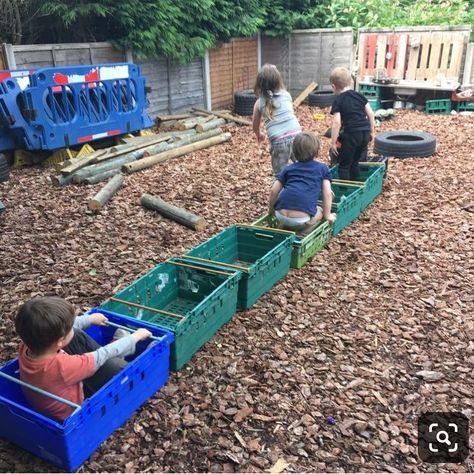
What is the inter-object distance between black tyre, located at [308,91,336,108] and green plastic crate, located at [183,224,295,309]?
423 inches

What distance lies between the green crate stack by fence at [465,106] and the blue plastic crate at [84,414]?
12249mm

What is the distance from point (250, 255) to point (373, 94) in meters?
10.7

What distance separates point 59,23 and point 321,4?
9.14m

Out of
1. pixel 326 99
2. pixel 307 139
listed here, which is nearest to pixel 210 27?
pixel 326 99

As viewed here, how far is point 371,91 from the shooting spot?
1448 cm

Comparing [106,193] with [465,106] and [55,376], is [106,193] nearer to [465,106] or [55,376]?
[55,376]

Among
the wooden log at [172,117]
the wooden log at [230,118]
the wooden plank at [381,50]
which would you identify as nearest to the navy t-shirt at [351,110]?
the wooden log at [230,118]

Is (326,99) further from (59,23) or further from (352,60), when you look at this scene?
(59,23)

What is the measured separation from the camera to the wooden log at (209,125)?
1155cm

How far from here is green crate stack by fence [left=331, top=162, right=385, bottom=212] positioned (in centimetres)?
684

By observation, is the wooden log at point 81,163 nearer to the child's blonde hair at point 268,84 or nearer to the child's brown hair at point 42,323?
the child's blonde hair at point 268,84

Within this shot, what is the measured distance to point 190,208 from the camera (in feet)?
23.5

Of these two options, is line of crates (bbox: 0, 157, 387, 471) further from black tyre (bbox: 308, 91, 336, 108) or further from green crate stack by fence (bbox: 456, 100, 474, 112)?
black tyre (bbox: 308, 91, 336, 108)

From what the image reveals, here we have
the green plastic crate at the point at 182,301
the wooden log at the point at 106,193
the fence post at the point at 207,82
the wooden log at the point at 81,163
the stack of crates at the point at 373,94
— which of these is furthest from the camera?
the fence post at the point at 207,82
